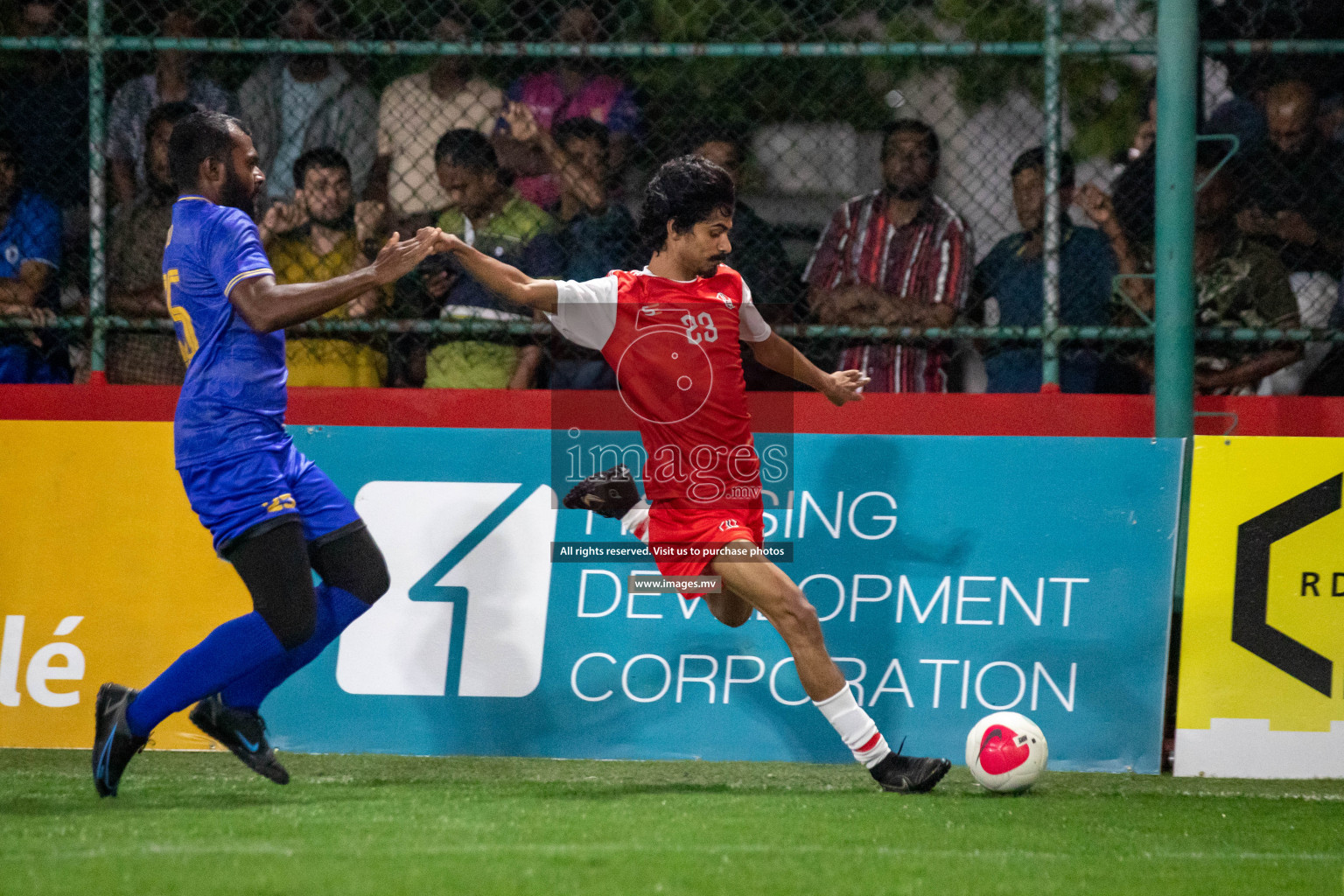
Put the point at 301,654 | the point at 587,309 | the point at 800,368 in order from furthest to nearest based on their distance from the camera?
the point at 800,368, the point at 587,309, the point at 301,654

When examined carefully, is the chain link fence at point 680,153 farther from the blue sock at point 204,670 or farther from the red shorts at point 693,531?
the blue sock at point 204,670

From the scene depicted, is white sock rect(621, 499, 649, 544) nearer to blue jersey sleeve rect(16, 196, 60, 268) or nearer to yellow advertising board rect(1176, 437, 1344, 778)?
yellow advertising board rect(1176, 437, 1344, 778)

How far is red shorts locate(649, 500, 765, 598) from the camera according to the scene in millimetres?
4625

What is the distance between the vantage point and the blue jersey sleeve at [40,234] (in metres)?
6.25

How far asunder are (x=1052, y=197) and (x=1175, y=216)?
505 millimetres

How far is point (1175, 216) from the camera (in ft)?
18.1

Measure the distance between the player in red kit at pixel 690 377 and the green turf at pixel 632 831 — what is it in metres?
0.58

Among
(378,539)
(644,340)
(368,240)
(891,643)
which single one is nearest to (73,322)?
(368,240)

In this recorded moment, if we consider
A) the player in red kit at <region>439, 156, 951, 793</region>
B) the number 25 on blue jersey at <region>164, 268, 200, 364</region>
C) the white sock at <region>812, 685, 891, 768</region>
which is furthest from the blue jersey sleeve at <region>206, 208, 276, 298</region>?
the white sock at <region>812, 685, 891, 768</region>

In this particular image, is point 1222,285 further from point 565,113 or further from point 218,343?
point 218,343

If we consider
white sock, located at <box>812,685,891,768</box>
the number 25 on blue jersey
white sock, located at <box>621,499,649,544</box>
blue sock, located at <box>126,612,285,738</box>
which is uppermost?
the number 25 on blue jersey

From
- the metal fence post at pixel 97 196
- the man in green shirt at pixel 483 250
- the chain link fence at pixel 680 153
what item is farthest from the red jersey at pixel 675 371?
the metal fence post at pixel 97 196

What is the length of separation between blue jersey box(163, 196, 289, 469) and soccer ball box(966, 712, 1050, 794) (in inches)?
96.4

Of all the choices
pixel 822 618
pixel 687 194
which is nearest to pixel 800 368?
pixel 687 194
